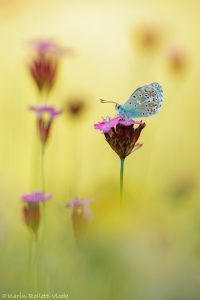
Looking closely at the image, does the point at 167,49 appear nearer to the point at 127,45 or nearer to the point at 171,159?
the point at 171,159

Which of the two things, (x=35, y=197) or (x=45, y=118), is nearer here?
(x=35, y=197)

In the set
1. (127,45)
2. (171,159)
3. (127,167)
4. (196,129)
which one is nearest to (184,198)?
(127,167)

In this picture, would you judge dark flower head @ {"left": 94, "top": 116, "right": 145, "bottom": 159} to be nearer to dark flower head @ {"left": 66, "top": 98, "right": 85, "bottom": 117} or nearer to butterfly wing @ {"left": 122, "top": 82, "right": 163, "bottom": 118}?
butterfly wing @ {"left": 122, "top": 82, "right": 163, "bottom": 118}

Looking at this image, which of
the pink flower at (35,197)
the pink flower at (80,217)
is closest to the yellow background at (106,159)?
the pink flower at (80,217)

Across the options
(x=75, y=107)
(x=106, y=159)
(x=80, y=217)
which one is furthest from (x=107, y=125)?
(x=106, y=159)

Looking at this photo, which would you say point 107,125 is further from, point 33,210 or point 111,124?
point 33,210
